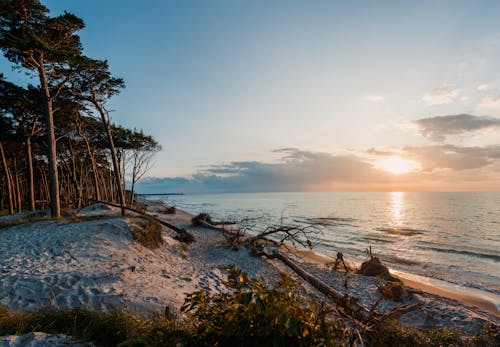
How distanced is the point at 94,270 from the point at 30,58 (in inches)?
527

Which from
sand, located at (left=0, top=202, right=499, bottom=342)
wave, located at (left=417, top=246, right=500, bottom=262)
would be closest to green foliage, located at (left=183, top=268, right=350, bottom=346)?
sand, located at (left=0, top=202, right=499, bottom=342)

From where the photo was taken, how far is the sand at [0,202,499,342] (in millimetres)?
5633

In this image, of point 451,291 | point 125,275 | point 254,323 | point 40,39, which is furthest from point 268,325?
point 40,39

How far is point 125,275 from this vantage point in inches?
279

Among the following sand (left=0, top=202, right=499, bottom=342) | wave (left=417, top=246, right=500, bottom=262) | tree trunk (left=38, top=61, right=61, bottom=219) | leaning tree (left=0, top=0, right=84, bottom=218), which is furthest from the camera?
wave (left=417, top=246, right=500, bottom=262)

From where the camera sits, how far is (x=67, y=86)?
666 inches

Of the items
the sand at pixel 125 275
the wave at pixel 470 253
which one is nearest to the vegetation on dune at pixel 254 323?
the sand at pixel 125 275

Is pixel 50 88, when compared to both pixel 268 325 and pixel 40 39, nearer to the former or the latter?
pixel 40 39

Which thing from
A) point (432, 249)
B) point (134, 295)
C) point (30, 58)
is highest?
point (30, 58)

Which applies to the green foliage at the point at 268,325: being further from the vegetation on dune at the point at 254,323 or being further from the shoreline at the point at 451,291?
the shoreline at the point at 451,291

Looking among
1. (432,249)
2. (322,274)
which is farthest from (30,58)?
(432,249)

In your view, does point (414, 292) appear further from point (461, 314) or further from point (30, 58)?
point (30, 58)

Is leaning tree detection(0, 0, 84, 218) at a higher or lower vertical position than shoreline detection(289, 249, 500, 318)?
higher

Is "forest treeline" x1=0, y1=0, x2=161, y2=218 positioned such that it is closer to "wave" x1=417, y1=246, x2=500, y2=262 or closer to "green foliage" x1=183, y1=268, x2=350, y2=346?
"green foliage" x1=183, y1=268, x2=350, y2=346
